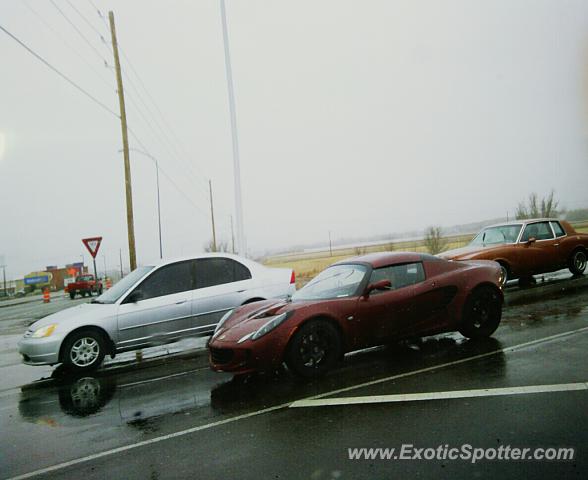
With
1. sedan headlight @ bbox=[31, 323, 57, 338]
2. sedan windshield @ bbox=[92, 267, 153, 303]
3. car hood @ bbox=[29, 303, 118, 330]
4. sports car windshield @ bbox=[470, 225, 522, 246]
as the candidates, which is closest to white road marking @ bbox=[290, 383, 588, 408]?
car hood @ bbox=[29, 303, 118, 330]

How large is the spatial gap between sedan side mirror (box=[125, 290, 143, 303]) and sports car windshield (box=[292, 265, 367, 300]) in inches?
118

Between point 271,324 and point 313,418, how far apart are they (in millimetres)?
1444

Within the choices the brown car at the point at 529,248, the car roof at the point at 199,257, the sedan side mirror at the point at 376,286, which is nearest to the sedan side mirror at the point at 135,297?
the car roof at the point at 199,257

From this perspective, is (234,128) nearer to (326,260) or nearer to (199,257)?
(199,257)

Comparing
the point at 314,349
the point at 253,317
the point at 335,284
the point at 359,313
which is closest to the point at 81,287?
the point at 253,317

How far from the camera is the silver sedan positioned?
7477 millimetres

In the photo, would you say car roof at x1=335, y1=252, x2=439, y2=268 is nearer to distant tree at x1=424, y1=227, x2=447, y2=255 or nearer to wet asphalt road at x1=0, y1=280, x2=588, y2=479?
wet asphalt road at x1=0, y1=280, x2=588, y2=479

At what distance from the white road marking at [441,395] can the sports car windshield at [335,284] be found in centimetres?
155

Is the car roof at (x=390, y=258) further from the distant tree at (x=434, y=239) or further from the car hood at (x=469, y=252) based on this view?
the distant tree at (x=434, y=239)

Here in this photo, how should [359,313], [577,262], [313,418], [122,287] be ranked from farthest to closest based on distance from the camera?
[577,262] < [122,287] < [359,313] < [313,418]

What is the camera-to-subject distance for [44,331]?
747cm

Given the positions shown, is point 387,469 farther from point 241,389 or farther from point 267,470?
point 241,389

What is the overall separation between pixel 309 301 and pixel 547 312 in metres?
4.79

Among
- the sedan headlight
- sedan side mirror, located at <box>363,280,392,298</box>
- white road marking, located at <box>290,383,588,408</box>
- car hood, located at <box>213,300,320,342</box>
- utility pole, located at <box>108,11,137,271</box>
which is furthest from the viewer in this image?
utility pole, located at <box>108,11,137,271</box>
